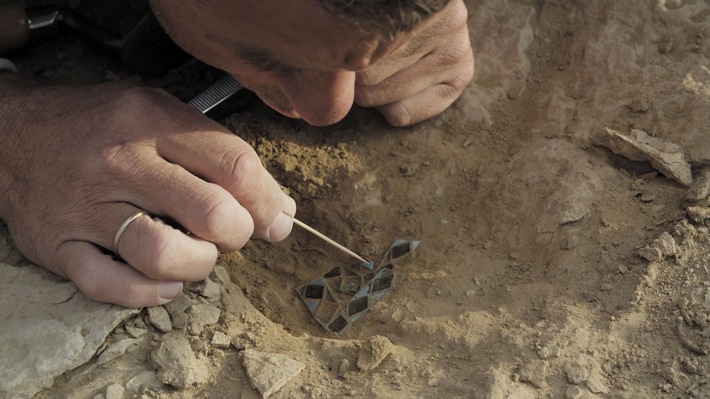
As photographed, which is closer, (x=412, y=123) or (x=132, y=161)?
(x=132, y=161)

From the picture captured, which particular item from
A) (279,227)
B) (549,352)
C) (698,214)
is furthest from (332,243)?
(698,214)

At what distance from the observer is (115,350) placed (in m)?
1.78

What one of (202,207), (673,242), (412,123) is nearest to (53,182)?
(202,207)

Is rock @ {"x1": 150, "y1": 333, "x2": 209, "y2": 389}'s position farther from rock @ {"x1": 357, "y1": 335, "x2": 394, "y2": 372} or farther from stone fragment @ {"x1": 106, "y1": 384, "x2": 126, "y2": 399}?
rock @ {"x1": 357, "y1": 335, "x2": 394, "y2": 372}

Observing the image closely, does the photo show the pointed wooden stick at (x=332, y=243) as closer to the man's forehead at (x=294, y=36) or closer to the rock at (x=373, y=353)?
the rock at (x=373, y=353)

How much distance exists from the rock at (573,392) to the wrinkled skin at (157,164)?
791mm

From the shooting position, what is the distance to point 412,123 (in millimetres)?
2461

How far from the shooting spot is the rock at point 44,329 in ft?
5.65

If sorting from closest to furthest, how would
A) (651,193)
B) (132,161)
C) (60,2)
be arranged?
(132,161) → (651,193) → (60,2)

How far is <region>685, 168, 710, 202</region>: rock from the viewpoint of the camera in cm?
199

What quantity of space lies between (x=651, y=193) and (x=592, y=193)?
149 millimetres

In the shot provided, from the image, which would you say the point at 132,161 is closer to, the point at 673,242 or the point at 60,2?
the point at 60,2

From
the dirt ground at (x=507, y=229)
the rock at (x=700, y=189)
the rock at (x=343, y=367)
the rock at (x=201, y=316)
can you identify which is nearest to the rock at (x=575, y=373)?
the dirt ground at (x=507, y=229)

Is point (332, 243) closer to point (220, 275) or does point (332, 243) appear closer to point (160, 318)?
point (220, 275)
